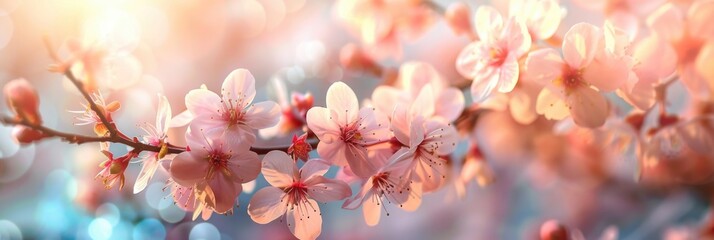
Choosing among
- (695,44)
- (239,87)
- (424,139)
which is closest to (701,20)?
(695,44)

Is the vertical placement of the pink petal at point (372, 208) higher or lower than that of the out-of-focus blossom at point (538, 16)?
lower

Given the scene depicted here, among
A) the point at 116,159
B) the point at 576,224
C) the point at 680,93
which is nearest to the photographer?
the point at 116,159

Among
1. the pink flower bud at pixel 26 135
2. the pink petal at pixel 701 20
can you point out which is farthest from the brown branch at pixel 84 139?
the pink petal at pixel 701 20

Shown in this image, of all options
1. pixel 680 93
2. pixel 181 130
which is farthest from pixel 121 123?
pixel 680 93

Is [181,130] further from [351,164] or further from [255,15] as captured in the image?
[255,15]

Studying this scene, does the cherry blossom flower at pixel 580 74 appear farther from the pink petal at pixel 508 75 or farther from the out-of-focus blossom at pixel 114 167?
the out-of-focus blossom at pixel 114 167
